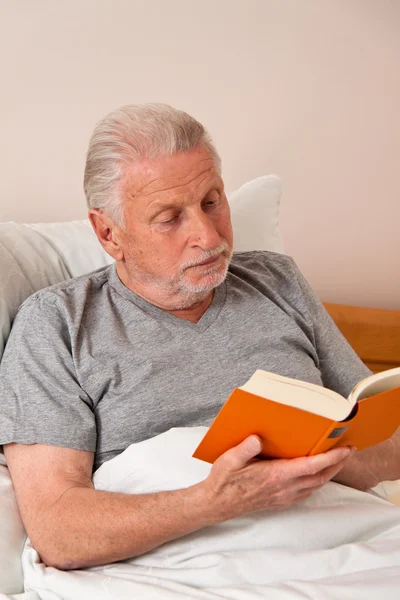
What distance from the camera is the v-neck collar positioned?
5.06 feet

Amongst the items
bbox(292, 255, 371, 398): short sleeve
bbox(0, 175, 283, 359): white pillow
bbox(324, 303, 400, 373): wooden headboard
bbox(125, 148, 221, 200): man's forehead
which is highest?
bbox(125, 148, 221, 200): man's forehead

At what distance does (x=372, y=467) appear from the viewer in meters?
1.49

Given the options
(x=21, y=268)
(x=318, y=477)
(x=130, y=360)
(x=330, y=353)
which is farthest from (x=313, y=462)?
(x=21, y=268)

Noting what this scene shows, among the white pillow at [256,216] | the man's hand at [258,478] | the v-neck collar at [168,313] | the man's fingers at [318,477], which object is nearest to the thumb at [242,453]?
the man's hand at [258,478]

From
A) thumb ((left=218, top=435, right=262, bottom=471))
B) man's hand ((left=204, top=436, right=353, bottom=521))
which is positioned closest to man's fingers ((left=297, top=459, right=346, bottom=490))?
man's hand ((left=204, top=436, right=353, bottom=521))

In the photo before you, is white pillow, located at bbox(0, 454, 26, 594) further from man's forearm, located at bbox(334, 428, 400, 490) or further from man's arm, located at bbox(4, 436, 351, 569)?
man's forearm, located at bbox(334, 428, 400, 490)

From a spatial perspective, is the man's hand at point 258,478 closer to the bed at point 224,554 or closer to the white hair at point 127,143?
the bed at point 224,554

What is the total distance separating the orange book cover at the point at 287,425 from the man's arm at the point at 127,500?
0.8 inches

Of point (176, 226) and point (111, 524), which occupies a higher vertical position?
point (176, 226)

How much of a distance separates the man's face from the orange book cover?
426mm

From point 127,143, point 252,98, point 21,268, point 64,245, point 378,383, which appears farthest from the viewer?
point 252,98

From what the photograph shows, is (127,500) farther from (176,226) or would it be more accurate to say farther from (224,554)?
(176,226)

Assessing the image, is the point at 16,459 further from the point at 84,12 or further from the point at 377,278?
the point at 377,278

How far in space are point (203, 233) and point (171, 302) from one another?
0.16m
